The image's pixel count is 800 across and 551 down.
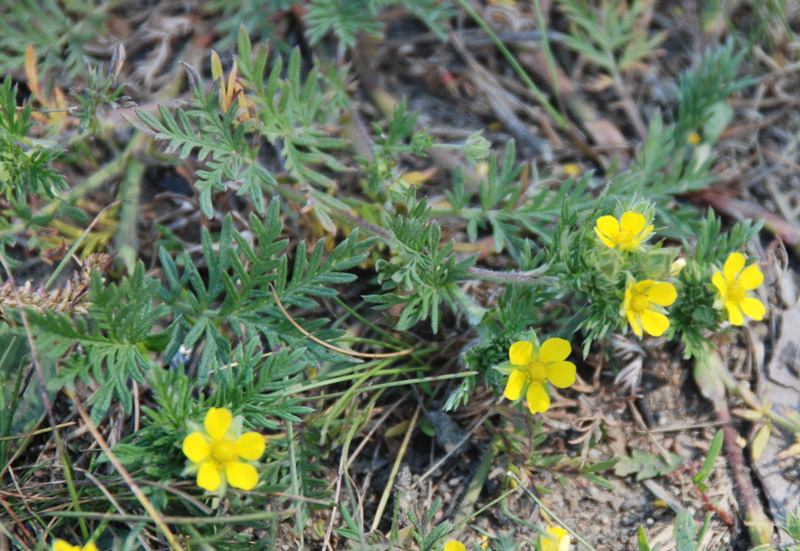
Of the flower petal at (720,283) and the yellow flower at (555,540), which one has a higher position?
the flower petal at (720,283)

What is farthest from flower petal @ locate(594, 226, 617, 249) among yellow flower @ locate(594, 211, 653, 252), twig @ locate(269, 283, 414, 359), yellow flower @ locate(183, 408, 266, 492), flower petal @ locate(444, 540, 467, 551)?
yellow flower @ locate(183, 408, 266, 492)

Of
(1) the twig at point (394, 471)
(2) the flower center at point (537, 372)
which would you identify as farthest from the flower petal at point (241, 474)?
(2) the flower center at point (537, 372)

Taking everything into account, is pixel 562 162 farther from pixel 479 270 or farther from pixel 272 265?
pixel 272 265

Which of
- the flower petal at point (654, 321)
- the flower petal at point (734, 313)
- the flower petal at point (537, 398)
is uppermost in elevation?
the flower petal at point (654, 321)

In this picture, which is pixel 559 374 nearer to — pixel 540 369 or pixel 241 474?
pixel 540 369

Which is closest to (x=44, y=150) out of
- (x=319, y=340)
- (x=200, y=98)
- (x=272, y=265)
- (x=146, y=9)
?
(x=200, y=98)

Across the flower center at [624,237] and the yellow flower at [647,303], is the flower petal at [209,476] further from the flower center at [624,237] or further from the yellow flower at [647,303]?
the flower center at [624,237]
